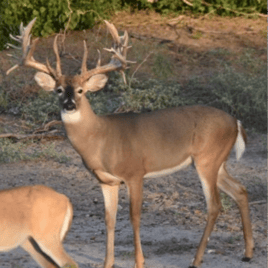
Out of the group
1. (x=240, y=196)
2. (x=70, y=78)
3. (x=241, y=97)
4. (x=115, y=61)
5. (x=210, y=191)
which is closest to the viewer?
(x=70, y=78)

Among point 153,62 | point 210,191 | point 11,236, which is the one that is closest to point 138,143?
point 210,191

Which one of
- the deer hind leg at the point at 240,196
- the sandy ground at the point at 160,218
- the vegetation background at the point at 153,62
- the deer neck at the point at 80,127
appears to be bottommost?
the vegetation background at the point at 153,62

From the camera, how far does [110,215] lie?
7227 millimetres

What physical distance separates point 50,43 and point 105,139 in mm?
8421

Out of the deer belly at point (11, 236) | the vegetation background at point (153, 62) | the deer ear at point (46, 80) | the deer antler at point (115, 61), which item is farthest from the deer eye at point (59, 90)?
the vegetation background at point (153, 62)

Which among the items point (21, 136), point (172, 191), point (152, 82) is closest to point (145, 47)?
point (152, 82)

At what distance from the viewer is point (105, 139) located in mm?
7164

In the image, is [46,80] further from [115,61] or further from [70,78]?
[115,61]

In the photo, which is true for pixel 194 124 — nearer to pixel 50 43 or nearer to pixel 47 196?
pixel 47 196

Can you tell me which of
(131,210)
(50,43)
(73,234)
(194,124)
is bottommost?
(50,43)

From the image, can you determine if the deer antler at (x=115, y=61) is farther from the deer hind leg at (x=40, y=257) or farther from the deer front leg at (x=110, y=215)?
the deer hind leg at (x=40, y=257)

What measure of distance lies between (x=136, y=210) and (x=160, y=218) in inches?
60.4

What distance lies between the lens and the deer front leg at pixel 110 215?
713 centimetres

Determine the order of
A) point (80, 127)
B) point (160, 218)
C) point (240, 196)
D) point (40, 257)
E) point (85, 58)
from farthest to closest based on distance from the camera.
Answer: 1. point (160, 218)
2. point (240, 196)
3. point (85, 58)
4. point (80, 127)
5. point (40, 257)
